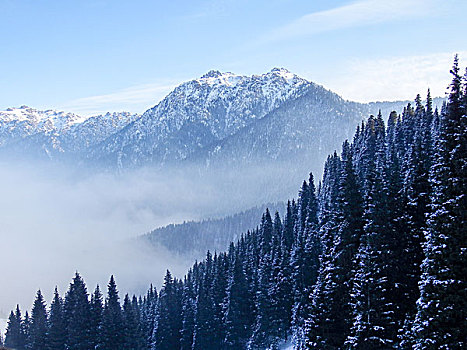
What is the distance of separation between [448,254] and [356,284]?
9.13 m

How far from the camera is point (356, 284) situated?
33.5m

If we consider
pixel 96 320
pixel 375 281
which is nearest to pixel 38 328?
pixel 96 320

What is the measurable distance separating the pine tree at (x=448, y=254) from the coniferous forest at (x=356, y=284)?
53mm

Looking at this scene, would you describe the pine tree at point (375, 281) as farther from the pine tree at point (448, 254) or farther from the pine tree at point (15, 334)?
the pine tree at point (15, 334)

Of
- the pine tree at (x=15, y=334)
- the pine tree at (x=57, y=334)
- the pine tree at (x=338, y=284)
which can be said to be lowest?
the pine tree at (x=15, y=334)

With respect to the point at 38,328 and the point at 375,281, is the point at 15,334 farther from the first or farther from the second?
the point at 375,281

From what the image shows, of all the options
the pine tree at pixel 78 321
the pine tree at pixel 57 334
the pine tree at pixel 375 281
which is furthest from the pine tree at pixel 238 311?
the pine tree at pixel 375 281

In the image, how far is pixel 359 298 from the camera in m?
33.5

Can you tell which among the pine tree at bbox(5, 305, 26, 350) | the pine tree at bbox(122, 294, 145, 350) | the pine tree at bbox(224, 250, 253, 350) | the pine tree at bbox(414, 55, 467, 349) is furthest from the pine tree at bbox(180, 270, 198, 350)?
the pine tree at bbox(414, 55, 467, 349)

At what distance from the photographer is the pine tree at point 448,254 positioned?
2448 cm

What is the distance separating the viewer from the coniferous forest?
2583 centimetres

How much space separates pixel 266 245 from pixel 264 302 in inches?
742

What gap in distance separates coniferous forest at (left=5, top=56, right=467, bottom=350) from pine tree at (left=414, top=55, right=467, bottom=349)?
0.05m

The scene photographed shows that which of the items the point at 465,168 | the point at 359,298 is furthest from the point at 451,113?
the point at 359,298
